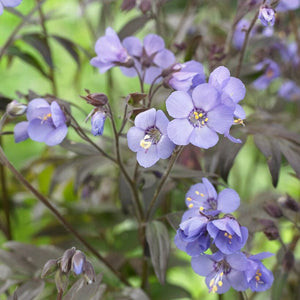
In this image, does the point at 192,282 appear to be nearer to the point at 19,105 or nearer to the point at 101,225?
the point at 101,225

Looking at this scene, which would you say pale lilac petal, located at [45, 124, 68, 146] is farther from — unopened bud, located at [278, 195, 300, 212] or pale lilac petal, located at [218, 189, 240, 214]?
unopened bud, located at [278, 195, 300, 212]

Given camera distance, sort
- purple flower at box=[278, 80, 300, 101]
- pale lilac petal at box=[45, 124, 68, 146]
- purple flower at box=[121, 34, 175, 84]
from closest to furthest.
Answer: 1. pale lilac petal at box=[45, 124, 68, 146]
2. purple flower at box=[121, 34, 175, 84]
3. purple flower at box=[278, 80, 300, 101]

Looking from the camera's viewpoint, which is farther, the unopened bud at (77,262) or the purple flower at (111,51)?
the purple flower at (111,51)

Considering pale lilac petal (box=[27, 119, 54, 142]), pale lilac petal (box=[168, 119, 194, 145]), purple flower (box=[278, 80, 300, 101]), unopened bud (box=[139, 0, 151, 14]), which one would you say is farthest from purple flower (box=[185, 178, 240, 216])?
purple flower (box=[278, 80, 300, 101])

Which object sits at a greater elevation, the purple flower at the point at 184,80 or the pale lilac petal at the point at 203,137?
the purple flower at the point at 184,80

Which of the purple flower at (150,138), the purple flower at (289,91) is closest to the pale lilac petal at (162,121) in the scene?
the purple flower at (150,138)

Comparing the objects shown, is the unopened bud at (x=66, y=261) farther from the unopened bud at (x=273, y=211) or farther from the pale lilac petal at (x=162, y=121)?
the unopened bud at (x=273, y=211)

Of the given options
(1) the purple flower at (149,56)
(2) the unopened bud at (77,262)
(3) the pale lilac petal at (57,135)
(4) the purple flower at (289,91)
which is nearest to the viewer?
(2) the unopened bud at (77,262)
